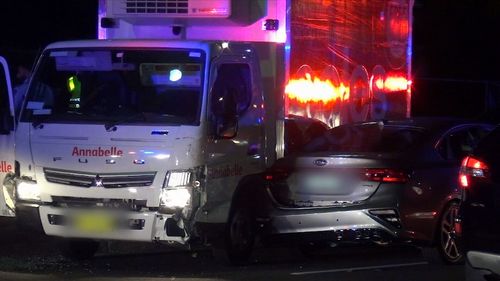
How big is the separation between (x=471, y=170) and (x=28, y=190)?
14.2 ft

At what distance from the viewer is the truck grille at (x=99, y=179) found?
8.16 meters

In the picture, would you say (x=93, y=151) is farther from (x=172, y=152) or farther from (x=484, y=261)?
(x=484, y=261)

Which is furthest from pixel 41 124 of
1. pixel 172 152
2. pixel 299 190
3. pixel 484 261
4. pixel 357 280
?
pixel 484 261

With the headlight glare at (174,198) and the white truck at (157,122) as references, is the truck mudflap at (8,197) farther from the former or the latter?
the headlight glare at (174,198)

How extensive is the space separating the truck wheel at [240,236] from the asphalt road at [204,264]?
0.43 ft

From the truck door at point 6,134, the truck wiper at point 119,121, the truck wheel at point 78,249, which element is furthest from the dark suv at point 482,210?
the truck door at point 6,134

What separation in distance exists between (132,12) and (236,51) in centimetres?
154

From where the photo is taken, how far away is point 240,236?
910 centimetres

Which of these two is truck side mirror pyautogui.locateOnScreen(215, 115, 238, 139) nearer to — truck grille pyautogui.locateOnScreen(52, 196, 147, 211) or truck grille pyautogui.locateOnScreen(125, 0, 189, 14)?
truck grille pyautogui.locateOnScreen(52, 196, 147, 211)

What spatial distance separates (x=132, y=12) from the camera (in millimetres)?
9758

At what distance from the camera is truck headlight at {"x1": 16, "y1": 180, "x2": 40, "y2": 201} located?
849 cm

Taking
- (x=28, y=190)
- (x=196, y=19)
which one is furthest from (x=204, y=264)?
(x=196, y=19)

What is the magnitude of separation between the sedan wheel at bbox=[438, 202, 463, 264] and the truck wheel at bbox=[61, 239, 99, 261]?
3707 millimetres

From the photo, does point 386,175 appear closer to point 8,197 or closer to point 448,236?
point 448,236
